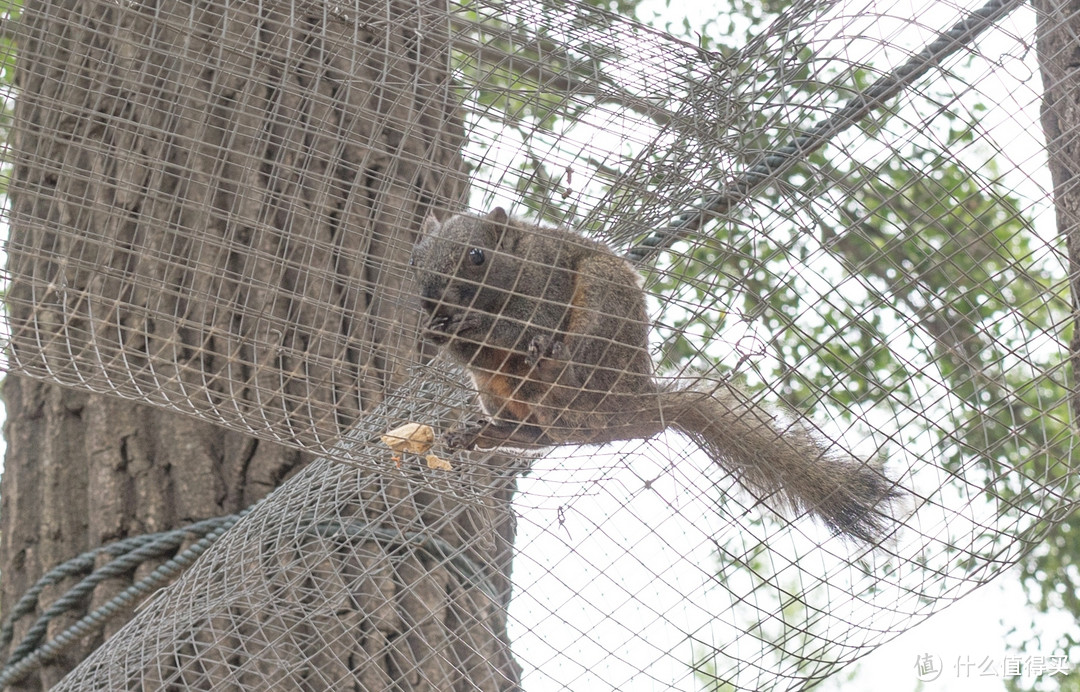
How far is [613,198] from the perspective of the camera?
3.50 metres

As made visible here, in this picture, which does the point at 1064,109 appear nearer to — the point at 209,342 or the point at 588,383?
the point at 588,383

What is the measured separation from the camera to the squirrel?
10.2 ft

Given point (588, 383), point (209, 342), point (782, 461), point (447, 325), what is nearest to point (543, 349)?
point (588, 383)

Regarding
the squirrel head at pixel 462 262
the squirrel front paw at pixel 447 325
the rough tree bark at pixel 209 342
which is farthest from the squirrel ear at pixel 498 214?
the squirrel front paw at pixel 447 325

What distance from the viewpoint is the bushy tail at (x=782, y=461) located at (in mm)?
3074

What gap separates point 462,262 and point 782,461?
4.00 ft

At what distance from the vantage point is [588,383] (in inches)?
133

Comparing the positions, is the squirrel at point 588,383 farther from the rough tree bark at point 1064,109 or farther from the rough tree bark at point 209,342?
the rough tree bark at point 1064,109

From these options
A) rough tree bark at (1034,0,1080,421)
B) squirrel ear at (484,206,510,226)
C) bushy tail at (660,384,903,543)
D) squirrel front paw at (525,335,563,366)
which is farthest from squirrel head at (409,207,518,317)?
rough tree bark at (1034,0,1080,421)

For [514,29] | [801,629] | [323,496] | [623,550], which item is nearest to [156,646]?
[323,496]

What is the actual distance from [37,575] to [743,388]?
2659mm

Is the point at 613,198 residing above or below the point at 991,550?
above

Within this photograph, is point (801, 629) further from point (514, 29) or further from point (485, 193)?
point (514, 29)

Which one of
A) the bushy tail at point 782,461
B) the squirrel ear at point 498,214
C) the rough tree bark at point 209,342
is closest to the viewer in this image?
the bushy tail at point 782,461
